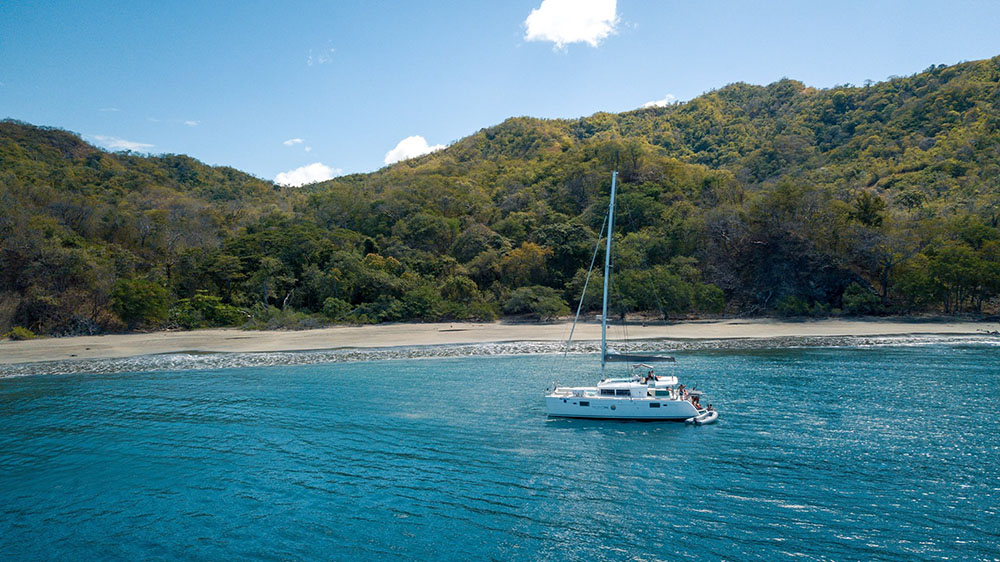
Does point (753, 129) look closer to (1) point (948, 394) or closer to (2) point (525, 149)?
(2) point (525, 149)

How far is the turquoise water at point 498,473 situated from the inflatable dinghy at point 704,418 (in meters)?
0.41

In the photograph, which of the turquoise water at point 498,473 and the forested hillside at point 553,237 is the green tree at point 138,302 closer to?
the forested hillside at point 553,237

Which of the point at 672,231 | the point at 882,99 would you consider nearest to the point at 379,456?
the point at 672,231

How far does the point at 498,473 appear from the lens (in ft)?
57.6

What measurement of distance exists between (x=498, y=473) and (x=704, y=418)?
9584 mm

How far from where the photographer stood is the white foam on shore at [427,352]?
3628 centimetres

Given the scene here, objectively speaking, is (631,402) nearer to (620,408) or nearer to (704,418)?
(620,408)

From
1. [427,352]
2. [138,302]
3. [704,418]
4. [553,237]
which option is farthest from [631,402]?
[138,302]

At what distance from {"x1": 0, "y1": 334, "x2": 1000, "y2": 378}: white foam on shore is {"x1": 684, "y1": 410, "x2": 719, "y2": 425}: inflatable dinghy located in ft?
45.3

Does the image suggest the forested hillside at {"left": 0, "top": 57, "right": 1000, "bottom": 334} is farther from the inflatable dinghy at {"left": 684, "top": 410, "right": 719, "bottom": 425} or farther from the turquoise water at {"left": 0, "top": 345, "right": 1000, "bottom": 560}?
the inflatable dinghy at {"left": 684, "top": 410, "right": 719, "bottom": 425}

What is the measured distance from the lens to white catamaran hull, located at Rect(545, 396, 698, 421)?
22.1m

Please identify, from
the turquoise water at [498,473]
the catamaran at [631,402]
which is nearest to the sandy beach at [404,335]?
the turquoise water at [498,473]

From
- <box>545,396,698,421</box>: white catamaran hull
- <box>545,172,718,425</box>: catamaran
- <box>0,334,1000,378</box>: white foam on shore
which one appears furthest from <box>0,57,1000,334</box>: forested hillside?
<box>545,396,698,421</box>: white catamaran hull

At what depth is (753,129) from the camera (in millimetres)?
102875
